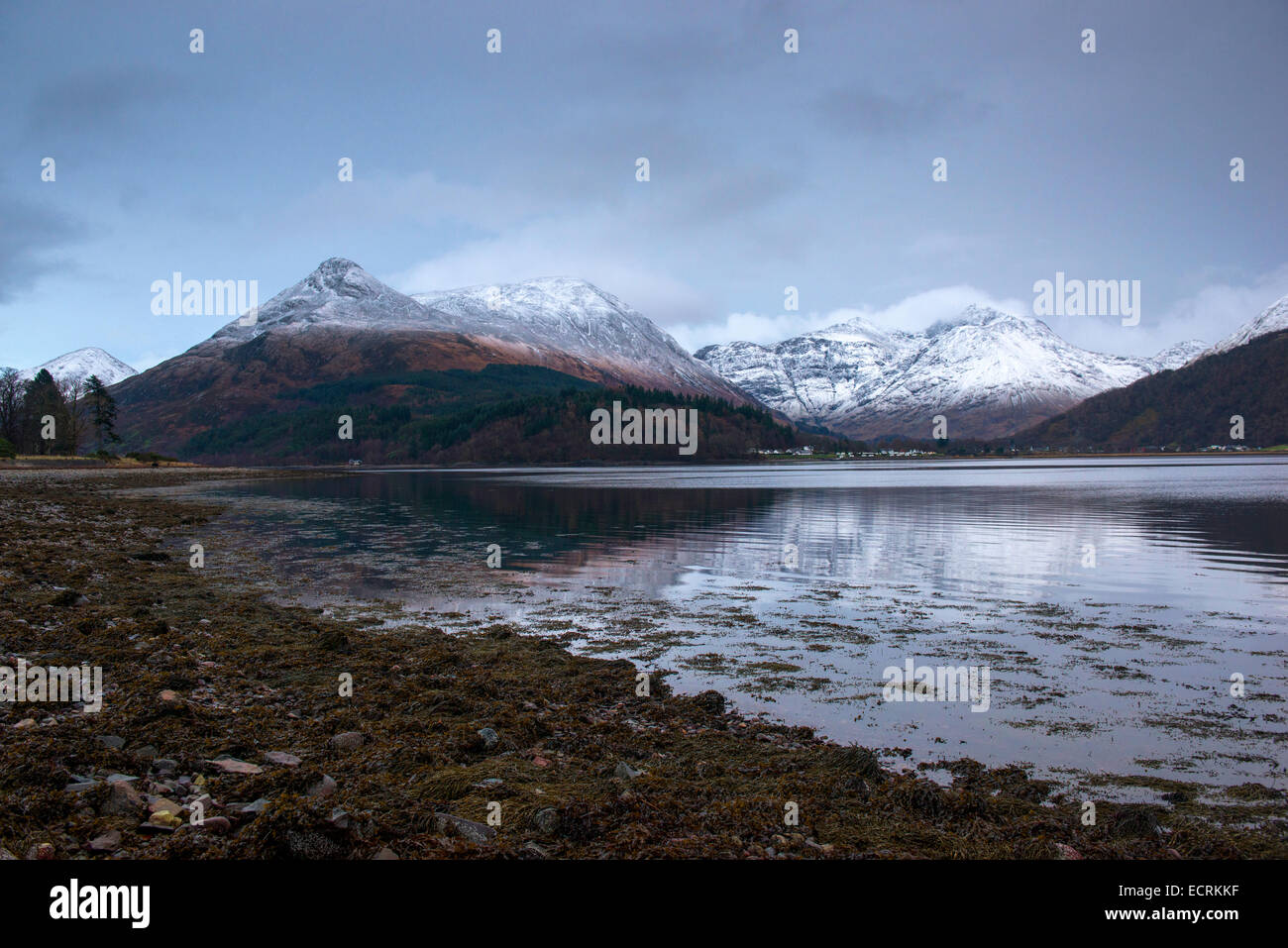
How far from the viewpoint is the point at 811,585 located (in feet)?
87.8

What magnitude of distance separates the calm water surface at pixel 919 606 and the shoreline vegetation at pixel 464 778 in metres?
1.55

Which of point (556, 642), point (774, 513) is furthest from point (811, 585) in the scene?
point (774, 513)

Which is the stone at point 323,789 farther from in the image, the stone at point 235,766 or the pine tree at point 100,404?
the pine tree at point 100,404

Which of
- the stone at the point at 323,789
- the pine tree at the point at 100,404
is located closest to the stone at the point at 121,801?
the stone at the point at 323,789

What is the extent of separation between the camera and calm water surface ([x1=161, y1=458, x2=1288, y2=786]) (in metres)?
12.4

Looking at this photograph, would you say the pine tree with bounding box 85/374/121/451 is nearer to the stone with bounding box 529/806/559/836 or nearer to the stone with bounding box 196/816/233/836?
the stone with bounding box 196/816/233/836

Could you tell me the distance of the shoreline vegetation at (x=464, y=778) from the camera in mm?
7461

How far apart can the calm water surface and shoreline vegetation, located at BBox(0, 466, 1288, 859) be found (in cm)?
155

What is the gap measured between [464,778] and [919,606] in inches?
679

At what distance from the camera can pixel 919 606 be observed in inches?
898

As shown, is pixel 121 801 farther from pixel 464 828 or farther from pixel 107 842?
pixel 464 828

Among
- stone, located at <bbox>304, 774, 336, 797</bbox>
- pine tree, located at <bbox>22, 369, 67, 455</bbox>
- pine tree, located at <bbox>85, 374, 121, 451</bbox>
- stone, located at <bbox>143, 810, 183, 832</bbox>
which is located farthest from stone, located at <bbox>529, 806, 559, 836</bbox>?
pine tree, located at <bbox>85, 374, 121, 451</bbox>
